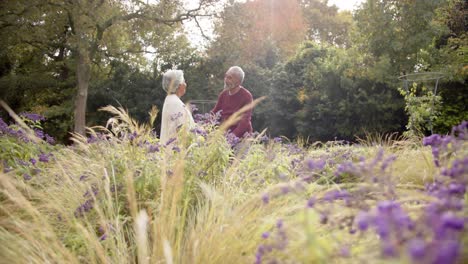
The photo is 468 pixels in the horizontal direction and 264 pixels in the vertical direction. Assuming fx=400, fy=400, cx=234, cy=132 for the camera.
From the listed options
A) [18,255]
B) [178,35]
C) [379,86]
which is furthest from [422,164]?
[178,35]

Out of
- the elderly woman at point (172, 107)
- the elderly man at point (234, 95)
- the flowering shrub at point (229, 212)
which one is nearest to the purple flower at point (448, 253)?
the flowering shrub at point (229, 212)

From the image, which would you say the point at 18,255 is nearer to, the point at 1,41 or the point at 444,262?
the point at 444,262

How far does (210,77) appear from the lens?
634 inches

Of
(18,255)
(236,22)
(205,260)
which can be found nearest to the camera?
(205,260)

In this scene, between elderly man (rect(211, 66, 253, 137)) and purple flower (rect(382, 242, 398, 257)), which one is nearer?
purple flower (rect(382, 242, 398, 257))

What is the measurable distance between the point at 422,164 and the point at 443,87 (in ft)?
29.6

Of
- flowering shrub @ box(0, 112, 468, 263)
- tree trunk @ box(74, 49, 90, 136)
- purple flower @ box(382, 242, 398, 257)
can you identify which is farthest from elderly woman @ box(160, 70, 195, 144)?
tree trunk @ box(74, 49, 90, 136)

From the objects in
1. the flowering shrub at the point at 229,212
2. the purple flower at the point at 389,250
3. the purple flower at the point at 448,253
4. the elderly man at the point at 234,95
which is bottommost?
the flowering shrub at the point at 229,212

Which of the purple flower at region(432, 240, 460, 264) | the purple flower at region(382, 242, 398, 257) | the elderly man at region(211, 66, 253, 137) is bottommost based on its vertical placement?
the purple flower at region(382, 242, 398, 257)

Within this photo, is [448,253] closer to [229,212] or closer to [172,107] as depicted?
[229,212]

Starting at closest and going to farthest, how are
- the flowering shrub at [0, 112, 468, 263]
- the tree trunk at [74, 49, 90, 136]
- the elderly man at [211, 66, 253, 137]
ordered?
the flowering shrub at [0, 112, 468, 263] → the elderly man at [211, 66, 253, 137] → the tree trunk at [74, 49, 90, 136]

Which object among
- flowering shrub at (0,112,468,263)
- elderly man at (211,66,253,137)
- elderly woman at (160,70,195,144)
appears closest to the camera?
flowering shrub at (0,112,468,263)

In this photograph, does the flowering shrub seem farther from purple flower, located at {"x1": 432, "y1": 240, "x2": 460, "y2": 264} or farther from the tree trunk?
the tree trunk

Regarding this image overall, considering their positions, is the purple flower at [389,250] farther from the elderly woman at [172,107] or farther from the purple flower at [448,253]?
the elderly woman at [172,107]
